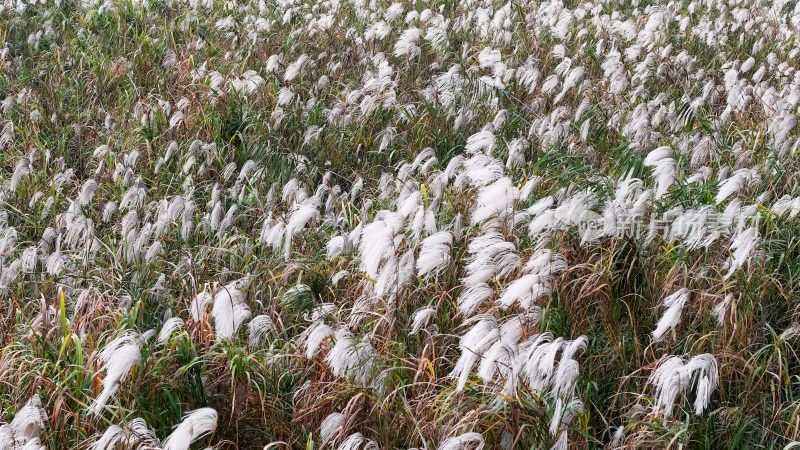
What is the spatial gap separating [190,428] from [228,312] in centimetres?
86

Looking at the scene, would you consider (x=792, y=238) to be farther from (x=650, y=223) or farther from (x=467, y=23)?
(x=467, y=23)

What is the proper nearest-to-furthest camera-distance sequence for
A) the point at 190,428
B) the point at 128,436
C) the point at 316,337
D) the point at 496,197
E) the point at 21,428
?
the point at 190,428
the point at 128,436
the point at 21,428
the point at 316,337
the point at 496,197

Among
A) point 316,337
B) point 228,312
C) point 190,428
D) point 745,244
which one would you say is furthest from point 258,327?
point 745,244

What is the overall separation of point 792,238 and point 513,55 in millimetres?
3541

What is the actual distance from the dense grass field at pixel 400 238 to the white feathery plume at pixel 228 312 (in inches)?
1.0

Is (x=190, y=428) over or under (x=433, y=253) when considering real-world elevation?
over

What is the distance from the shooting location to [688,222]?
3334 mm

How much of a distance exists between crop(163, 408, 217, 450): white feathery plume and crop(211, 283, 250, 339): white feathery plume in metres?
0.75

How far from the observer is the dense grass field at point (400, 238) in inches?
110

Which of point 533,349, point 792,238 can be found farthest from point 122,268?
point 792,238

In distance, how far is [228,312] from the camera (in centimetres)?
304

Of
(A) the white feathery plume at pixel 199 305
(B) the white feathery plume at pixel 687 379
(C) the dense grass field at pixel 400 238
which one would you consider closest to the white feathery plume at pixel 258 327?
(C) the dense grass field at pixel 400 238

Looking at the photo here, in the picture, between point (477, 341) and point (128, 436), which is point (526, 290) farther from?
point (128, 436)

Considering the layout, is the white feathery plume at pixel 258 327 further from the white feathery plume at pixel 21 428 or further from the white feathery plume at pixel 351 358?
the white feathery plume at pixel 21 428
